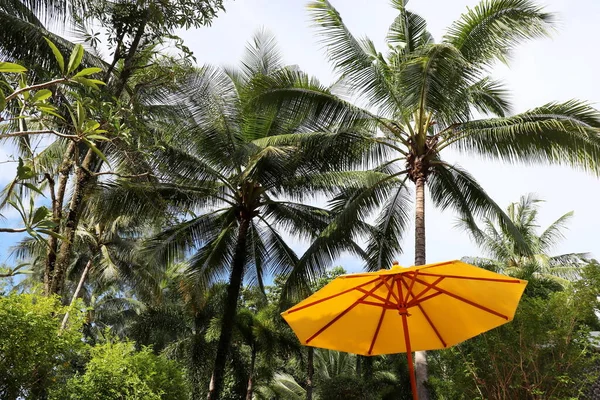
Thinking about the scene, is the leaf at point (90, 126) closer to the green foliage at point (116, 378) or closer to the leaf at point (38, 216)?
the leaf at point (38, 216)

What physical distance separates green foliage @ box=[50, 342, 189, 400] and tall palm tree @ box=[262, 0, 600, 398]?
3971 mm

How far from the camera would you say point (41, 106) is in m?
2.98

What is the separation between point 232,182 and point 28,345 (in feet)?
21.0

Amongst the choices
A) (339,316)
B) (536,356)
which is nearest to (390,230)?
(536,356)

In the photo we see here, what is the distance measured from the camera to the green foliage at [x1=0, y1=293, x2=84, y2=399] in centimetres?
588

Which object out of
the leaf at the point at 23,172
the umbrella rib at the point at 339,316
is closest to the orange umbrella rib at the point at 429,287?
the umbrella rib at the point at 339,316

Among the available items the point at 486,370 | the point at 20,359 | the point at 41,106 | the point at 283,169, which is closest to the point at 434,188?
the point at 283,169

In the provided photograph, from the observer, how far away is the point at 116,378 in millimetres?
6980

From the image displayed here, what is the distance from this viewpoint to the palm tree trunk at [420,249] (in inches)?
347

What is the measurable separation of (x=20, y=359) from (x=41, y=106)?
13.4 feet

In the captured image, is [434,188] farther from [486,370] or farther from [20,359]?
[20,359]

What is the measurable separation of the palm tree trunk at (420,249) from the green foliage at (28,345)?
17.4ft

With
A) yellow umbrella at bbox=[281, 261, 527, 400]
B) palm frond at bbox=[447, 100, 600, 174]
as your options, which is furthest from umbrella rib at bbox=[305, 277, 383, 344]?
palm frond at bbox=[447, 100, 600, 174]

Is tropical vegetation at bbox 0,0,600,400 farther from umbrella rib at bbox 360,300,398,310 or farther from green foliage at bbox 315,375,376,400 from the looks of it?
green foliage at bbox 315,375,376,400
